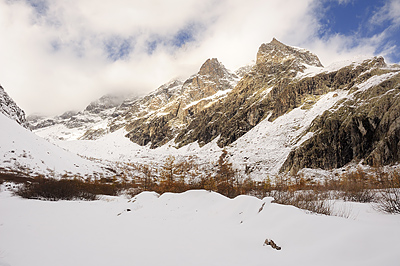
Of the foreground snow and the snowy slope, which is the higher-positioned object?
the snowy slope

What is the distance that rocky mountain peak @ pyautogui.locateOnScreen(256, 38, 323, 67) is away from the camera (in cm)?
11822

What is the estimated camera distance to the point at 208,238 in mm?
7738

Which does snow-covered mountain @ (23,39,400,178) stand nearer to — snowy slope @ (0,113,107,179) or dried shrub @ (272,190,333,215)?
dried shrub @ (272,190,333,215)

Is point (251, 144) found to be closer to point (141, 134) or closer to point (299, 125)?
point (299, 125)

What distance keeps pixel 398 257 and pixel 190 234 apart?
6.66 metres

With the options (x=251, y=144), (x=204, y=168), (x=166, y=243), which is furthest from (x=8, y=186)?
(x=251, y=144)

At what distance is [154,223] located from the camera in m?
10.5

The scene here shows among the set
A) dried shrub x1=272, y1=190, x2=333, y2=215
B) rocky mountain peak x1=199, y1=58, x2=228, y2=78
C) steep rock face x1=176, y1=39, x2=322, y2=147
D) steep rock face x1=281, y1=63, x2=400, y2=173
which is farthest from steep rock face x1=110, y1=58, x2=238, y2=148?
dried shrub x1=272, y1=190, x2=333, y2=215

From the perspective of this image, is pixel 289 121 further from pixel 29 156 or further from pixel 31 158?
pixel 29 156

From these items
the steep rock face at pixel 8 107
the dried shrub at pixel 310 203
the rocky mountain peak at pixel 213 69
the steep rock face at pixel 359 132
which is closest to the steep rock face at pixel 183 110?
the rocky mountain peak at pixel 213 69

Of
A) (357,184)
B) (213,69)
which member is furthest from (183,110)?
(357,184)

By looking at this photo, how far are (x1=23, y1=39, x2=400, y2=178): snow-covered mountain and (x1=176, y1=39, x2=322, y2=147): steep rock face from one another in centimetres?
51

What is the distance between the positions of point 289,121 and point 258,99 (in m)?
33.3

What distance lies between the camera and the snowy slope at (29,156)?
31.0 meters
